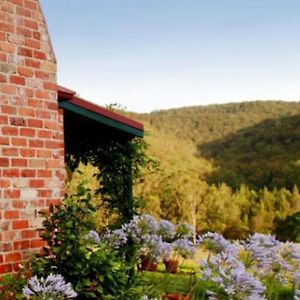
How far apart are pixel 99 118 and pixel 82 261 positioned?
2.54 m

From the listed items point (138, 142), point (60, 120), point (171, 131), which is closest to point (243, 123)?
point (171, 131)

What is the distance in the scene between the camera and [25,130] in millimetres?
5359

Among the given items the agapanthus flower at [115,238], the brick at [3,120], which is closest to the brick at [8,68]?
the brick at [3,120]

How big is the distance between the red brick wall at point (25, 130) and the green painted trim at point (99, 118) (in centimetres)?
38

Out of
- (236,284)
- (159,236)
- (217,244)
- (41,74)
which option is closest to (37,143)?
(41,74)

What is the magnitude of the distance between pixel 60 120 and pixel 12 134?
71 centimetres

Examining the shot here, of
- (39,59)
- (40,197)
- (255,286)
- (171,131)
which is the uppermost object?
(171,131)

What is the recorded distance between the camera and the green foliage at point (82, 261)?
472 centimetres

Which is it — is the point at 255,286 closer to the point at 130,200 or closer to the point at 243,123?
the point at 130,200

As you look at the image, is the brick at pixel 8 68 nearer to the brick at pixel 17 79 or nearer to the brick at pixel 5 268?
the brick at pixel 17 79

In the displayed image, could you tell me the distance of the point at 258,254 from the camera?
349 centimetres

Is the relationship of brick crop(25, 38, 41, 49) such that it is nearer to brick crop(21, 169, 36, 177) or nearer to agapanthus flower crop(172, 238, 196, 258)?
brick crop(21, 169, 36, 177)

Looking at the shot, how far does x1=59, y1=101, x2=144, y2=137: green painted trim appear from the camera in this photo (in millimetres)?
6133

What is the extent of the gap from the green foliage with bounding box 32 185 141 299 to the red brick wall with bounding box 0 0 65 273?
0.36m
